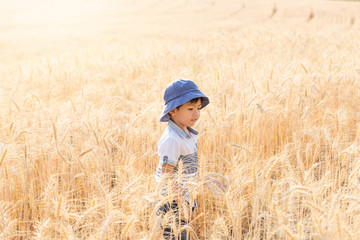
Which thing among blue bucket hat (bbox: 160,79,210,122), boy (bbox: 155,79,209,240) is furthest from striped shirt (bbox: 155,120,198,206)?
blue bucket hat (bbox: 160,79,210,122)

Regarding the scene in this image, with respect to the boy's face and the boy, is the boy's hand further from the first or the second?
the boy's face

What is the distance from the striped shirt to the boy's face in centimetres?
4

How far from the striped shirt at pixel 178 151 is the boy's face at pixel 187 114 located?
1.6 inches

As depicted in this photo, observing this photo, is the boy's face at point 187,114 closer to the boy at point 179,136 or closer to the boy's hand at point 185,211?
the boy at point 179,136

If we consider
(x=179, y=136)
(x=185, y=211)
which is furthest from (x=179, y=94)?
(x=185, y=211)

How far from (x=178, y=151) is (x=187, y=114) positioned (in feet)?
0.66

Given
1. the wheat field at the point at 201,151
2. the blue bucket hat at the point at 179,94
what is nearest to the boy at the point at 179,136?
the blue bucket hat at the point at 179,94

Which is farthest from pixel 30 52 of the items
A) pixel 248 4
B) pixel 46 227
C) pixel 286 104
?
pixel 248 4

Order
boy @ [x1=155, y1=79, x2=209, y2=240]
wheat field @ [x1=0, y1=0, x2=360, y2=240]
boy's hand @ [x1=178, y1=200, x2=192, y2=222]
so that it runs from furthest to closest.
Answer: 1. boy @ [x1=155, y1=79, x2=209, y2=240]
2. wheat field @ [x1=0, y1=0, x2=360, y2=240]
3. boy's hand @ [x1=178, y1=200, x2=192, y2=222]

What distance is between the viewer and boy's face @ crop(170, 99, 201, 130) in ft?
5.66

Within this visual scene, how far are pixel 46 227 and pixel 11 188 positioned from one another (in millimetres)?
787

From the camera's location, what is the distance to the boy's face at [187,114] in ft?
5.66

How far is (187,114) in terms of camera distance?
5.71 feet

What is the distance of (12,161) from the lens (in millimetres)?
1995
